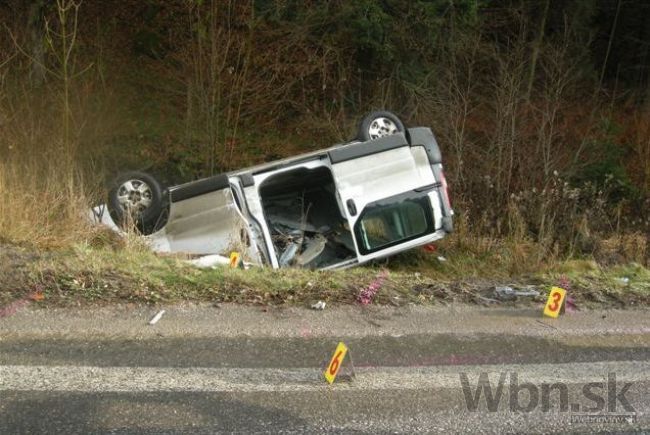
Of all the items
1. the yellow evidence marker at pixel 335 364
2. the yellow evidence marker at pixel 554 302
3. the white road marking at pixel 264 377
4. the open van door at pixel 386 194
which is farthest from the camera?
the open van door at pixel 386 194

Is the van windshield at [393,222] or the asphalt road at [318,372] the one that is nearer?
the asphalt road at [318,372]

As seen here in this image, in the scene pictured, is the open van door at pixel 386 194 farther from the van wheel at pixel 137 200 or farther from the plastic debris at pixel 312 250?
the van wheel at pixel 137 200

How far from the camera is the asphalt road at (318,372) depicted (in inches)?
136

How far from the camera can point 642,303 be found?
5.65 meters

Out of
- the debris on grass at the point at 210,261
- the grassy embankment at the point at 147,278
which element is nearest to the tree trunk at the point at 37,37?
the grassy embankment at the point at 147,278

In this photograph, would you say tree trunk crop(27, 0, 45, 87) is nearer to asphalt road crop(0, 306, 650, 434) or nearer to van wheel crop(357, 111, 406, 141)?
van wheel crop(357, 111, 406, 141)

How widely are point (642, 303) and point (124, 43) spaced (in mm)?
13749

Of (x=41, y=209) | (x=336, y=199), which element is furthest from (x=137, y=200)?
(x=336, y=199)

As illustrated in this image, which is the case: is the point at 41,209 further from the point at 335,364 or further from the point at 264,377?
the point at 335,364

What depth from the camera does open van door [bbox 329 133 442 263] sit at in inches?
295

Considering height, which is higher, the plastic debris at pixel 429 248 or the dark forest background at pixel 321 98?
the dark forest background at pixel 321 98

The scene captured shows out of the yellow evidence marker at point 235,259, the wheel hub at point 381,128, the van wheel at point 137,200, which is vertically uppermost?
the wheel hub at point 381,128

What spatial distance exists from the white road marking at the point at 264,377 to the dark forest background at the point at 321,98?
5.37 metres

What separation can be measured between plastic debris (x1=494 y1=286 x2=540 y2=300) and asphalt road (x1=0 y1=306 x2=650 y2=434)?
1.02ft
